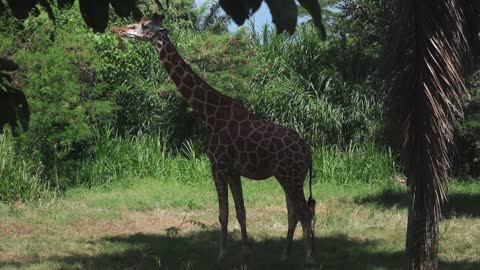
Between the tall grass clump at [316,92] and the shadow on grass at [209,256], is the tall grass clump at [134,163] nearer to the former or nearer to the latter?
the tall grass clump at [316,92]

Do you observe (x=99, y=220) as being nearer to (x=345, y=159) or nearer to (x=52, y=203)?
(x=52, y=203)

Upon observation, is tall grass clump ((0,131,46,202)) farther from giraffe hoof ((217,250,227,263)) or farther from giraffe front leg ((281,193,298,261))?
giraffe front leg ((281,193,298,261))

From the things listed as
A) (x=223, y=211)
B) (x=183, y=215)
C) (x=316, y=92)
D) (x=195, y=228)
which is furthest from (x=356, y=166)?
(x=223, y=211)

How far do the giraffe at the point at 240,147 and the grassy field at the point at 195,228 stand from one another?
550 mm

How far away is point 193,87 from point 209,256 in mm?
1864

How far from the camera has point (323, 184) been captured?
520 inches

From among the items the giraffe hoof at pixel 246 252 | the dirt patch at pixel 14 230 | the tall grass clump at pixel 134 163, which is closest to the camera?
the giraffe hoof at pixel 246 252

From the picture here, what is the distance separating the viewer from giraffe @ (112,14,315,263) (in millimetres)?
A: 7359

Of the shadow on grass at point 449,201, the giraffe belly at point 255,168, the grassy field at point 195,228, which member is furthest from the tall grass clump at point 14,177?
the shadow on grass at point 449,201

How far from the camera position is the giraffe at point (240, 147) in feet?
24.1

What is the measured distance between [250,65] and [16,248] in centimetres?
762

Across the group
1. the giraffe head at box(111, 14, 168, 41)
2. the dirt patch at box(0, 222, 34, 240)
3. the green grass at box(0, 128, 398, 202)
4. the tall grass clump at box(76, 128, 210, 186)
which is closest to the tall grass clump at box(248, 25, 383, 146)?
the green grass at box(0, 128, 398, 202)

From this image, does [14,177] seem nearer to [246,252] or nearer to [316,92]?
[246,252]

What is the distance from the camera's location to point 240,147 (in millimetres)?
7473
